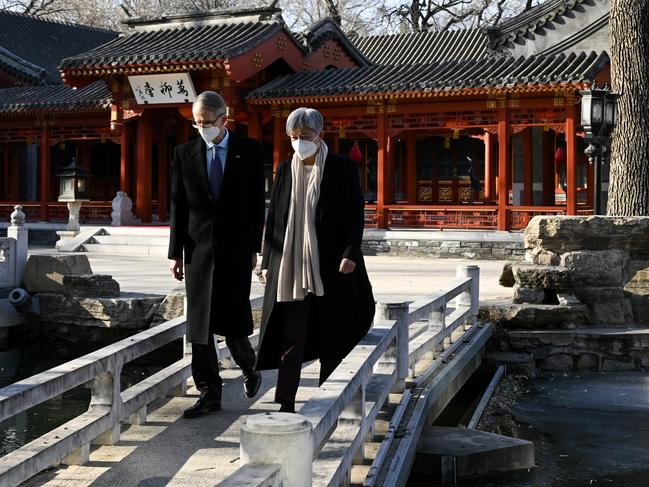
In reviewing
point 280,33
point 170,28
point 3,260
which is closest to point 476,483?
point 3,260

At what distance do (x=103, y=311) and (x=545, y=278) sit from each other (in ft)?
15.6

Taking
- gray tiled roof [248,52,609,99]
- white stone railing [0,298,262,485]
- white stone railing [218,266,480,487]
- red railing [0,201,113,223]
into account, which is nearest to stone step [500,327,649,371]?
white stone railing [218,266,480,487]

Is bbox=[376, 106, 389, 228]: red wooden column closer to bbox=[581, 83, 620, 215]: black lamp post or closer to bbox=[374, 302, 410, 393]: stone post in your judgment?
bbox=[581, 83, 620, 215]: black lamp post

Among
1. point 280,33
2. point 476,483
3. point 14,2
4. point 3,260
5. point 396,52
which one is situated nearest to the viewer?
point 476,483

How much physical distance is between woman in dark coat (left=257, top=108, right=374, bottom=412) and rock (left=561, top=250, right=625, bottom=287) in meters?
5.23

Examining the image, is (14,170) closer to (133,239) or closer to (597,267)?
(133,239)

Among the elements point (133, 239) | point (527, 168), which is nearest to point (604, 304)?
point (527, 168)

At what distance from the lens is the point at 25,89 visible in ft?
74.8

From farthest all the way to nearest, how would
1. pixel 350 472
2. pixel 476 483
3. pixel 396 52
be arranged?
1. pixel 396 52
2. pixel 476 483
3. pixel 350 472

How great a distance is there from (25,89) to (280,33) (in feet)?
21.8

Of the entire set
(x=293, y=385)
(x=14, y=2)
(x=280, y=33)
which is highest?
(x=14, y=2)

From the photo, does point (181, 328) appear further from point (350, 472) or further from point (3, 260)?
point (3, 260)

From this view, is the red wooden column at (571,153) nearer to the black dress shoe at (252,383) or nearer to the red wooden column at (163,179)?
the red wooden column at (163,179)

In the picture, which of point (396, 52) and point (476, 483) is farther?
point (396, 52)
